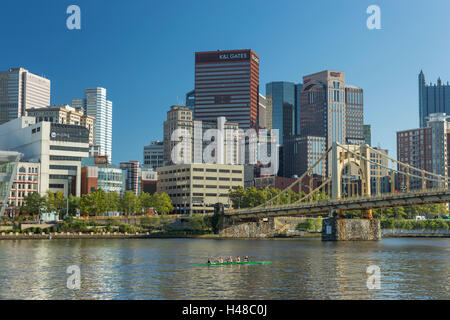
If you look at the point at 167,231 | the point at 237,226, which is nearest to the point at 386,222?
the point at 237,226

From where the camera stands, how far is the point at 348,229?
428ft

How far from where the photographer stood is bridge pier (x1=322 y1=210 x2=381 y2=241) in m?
129

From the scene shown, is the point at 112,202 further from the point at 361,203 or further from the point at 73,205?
the point at 361,203

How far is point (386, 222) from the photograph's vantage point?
183 meters

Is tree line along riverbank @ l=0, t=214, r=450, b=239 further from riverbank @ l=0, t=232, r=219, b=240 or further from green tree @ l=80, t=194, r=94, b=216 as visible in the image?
green tree @ l=80, t=194, r=94, b=216

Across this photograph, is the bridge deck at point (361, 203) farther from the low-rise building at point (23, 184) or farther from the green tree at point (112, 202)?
the low-rise building at point (23, 184)

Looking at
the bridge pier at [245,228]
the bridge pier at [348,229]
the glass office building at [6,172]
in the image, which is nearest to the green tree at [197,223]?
the bridge pier at [245,228]

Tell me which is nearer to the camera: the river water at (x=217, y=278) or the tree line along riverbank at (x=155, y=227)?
the river water at (x=217, y=278)

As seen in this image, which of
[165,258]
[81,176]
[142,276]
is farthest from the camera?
[81,176]

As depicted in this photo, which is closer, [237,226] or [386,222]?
[237,226]

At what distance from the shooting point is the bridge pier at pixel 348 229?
424 feet

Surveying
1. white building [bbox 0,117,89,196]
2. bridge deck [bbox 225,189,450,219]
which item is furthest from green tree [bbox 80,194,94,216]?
bridge deck [bbox 225,189,450,219]
